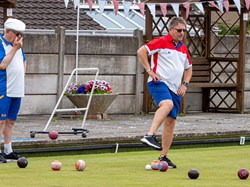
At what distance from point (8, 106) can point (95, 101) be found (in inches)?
295

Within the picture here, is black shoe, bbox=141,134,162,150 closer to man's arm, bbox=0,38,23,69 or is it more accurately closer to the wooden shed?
man's arm, bbox=0,38,23,69

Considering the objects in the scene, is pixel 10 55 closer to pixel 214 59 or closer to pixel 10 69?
pixel 10 69

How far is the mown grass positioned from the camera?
30.7 feet

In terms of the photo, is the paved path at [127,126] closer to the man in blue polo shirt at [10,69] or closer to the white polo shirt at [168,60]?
the man in blue polo shirt at [10,69]

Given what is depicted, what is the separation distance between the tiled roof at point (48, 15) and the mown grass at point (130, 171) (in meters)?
10.4

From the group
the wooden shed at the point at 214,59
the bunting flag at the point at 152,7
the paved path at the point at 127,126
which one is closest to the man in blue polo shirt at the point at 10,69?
the paved path at the point at 127,126

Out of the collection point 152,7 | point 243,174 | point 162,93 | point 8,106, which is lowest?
point 243,174

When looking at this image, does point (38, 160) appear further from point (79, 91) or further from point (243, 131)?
point (79, 91)

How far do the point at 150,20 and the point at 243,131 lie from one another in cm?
473

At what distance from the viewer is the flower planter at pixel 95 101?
18.6m

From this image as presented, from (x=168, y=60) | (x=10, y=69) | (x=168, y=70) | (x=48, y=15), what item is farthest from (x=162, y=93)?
(x=48, y=15)

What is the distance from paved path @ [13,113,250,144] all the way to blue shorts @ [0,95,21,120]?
165 cm

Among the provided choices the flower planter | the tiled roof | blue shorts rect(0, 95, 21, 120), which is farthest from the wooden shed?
blue shorts rect(0, 95, 21, 120)

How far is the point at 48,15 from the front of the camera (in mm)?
24766
